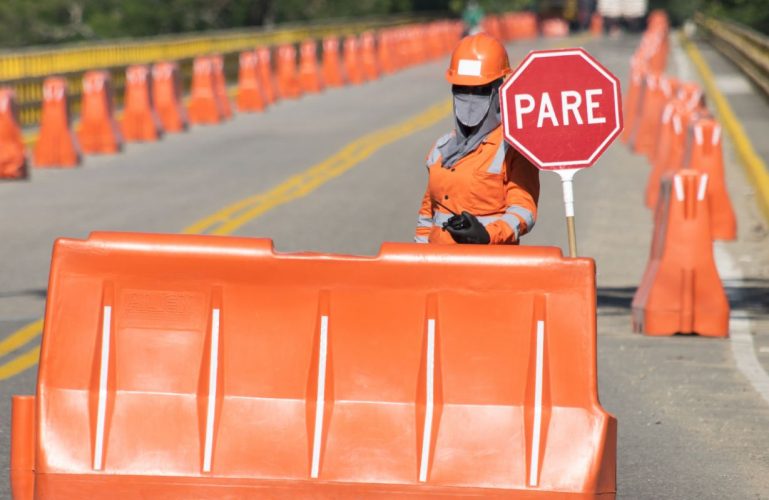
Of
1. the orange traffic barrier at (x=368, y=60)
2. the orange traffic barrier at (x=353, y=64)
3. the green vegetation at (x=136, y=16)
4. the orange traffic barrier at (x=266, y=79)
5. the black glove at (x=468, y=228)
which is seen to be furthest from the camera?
the green vegetation at (x=136, y=16)

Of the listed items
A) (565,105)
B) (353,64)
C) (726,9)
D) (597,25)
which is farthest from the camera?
(597,25)

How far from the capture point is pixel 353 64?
45812mm

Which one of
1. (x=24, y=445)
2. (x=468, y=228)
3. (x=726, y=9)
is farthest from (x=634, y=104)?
(x=726, y=9)

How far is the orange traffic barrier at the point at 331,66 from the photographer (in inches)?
1735

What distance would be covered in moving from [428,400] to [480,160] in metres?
1.29

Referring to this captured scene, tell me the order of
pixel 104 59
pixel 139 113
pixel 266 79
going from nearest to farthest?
pixel 139 113 < pixel 266 79 < pixel 104 59

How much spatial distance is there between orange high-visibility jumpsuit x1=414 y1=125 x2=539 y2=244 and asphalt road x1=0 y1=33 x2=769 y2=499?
49.8 inches

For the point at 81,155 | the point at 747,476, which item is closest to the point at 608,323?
the point at 747,476

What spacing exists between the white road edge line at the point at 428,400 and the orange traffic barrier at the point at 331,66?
37432 millimetres

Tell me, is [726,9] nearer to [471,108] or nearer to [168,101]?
[168,101]

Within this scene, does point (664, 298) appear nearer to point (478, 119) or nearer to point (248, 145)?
point (478, 119)

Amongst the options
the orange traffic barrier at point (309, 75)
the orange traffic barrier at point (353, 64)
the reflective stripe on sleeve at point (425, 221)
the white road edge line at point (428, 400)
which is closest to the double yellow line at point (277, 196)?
the reflective stripe on sleeve at point (425, 221)

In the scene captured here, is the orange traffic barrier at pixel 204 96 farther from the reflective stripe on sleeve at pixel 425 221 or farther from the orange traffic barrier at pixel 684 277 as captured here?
the reflective stripe on sleeve at pixel 425 221

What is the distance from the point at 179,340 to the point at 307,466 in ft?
2.18
